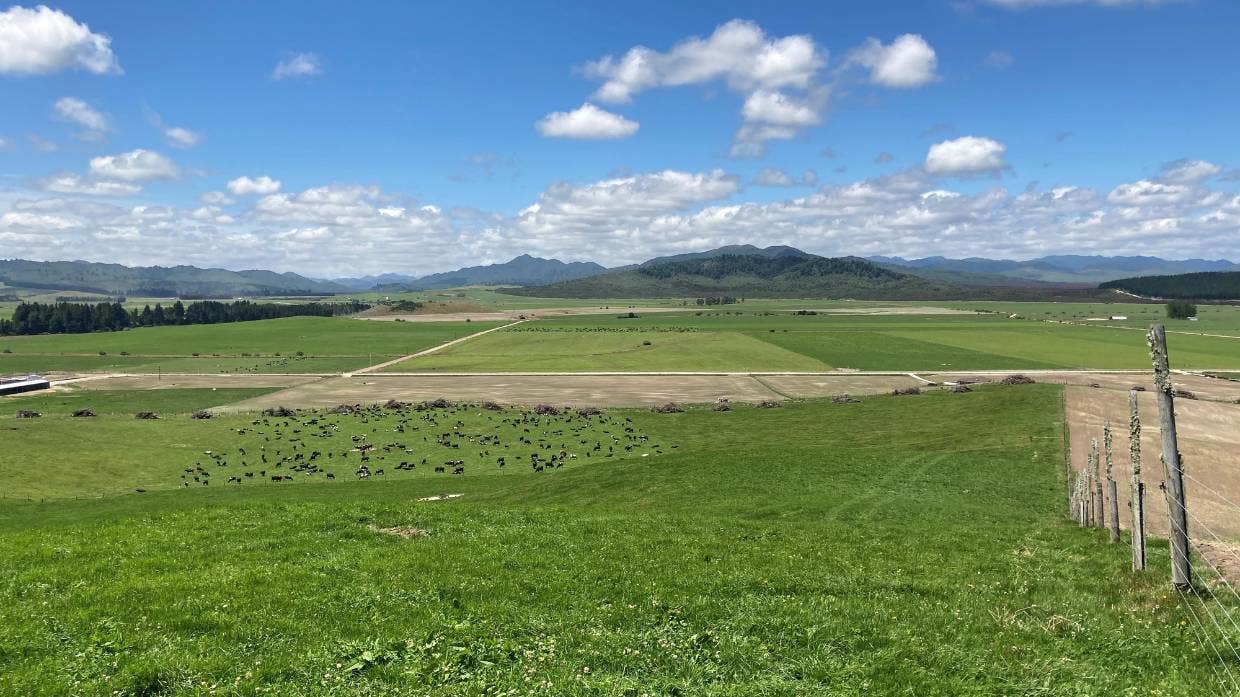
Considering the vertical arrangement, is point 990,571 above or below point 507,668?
below

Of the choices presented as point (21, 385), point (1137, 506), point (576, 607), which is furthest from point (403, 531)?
point (21, 385)

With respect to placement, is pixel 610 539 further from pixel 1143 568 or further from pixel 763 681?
pixel 1143 568

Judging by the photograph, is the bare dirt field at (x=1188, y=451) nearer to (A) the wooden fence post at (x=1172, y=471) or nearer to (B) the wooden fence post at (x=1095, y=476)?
(A) the wooden fence post at (x=1172, y=471)

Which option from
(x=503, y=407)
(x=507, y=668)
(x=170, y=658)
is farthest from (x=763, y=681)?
(x=503, y=407)

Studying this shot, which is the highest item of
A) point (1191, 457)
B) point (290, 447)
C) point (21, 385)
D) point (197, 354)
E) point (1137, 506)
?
point (197, 354)

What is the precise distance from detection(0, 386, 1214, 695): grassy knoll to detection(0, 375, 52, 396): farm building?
375 ft

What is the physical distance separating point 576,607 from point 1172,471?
1415 centimetres

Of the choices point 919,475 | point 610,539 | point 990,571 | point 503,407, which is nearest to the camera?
point 990,571

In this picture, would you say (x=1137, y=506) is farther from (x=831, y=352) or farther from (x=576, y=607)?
(x=831, y=352)

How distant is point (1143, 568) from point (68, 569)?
89.6ft

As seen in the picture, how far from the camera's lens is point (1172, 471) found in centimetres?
1564

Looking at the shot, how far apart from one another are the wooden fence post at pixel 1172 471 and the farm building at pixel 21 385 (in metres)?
141

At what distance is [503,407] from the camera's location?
92312 millimetres

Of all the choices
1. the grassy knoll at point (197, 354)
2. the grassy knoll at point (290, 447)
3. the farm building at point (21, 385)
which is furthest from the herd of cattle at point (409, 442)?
the grassy knoll at point (197, 354)
